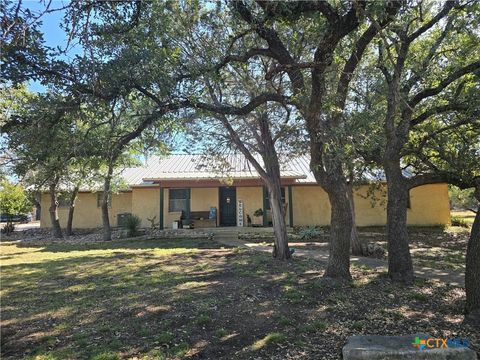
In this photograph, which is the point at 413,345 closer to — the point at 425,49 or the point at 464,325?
the point at 464,325

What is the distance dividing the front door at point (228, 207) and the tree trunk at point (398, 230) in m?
13.6

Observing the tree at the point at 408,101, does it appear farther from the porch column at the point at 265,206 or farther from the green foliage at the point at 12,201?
the green foliage at the point at 12,201

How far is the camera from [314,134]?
22.5 ft

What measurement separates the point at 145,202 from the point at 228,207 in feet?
16.8

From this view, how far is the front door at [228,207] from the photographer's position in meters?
20.8

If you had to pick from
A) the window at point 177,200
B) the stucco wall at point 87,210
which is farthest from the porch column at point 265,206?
the stucco wall at point 87,210

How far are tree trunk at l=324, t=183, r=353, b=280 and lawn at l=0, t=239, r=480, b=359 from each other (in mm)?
362

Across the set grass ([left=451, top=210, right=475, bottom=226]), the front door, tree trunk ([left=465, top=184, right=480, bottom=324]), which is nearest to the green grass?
tree trunk ([left=465, top=184, right=480, bottom=324])

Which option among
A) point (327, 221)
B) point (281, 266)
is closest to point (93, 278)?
point (281, 266)

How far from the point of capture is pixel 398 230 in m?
7.62

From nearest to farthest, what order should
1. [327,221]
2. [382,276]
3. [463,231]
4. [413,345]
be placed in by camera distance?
1. [413,345]
2. [382,276]
3. [463,231]
4. [327,221]

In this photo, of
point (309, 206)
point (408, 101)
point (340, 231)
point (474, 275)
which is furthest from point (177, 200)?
point (474, 275)

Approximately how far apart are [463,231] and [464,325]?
53.6 ft

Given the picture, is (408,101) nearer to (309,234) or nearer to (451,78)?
(451,78)
